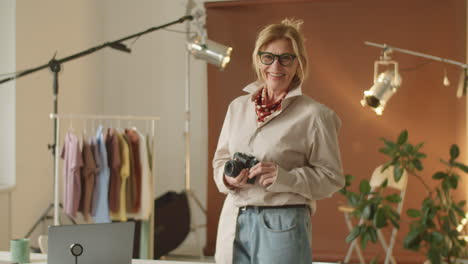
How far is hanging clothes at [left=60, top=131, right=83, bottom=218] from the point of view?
424 cm

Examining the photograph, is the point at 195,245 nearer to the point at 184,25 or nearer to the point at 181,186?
the point at 181,186

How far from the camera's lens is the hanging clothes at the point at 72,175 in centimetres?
424

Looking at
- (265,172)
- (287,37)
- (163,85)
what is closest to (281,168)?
(265,172)

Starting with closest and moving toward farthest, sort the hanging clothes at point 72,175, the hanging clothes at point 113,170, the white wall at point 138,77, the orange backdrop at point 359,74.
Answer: the hanging clothes at point 72,175 → the hanging clothes at point 113,170 → the orange backdrop at point 359,74 → the white wall at point 138,77

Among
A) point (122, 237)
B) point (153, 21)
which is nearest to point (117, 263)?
point (122, 237)

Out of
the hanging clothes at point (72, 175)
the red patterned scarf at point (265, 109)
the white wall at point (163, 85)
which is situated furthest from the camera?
the white wall at point (163, 85)

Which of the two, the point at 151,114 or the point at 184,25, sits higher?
the point at 184,25

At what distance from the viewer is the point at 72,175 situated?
4.24 metres

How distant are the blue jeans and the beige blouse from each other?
0.09ft

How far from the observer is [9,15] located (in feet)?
15.7

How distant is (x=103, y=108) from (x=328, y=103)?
2344 millimetres

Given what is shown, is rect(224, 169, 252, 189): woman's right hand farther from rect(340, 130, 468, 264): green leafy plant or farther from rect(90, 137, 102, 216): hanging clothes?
rect(90, 137, 102, 216): hanging clothes

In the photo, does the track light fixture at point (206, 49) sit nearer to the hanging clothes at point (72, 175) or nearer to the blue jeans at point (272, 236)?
the hanging clothes at point (72, 175)

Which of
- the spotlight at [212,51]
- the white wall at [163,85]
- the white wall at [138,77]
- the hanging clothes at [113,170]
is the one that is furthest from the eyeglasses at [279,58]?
the white wall at [163,85]
